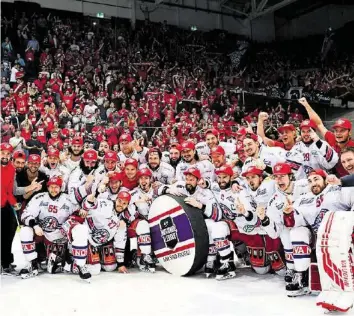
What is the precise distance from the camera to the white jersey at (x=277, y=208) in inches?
160

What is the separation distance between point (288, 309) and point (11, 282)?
2.61 meters

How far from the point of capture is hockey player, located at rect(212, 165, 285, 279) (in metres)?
4.39

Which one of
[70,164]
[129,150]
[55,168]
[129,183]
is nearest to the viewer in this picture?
[129,183]

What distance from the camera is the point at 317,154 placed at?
4.62 meters

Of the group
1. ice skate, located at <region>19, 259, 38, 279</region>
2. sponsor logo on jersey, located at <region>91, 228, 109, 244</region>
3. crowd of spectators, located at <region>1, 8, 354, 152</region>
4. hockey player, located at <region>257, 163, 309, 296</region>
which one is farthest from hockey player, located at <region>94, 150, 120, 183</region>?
crowd of spectators, located at <region>1, 8, 354, 152</region>

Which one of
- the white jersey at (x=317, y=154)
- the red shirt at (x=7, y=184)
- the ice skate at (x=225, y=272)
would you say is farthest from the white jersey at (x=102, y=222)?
the white jersey at (x=317, y=154)

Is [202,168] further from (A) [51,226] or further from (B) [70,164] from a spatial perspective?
(A) [51,226]

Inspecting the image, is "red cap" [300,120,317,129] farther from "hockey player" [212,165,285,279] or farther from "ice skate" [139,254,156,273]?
"ice skate" [139,254,156,273]

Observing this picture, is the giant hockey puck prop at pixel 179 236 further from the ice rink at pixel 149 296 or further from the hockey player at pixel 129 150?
the hockey player at pixel 129 150

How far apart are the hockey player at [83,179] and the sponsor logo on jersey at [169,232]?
0.82 meters

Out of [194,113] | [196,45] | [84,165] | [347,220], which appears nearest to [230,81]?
[196,45]

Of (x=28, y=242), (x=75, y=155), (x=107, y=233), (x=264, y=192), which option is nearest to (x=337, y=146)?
(x=264, y=192)

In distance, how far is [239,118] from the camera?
1408 centimetres

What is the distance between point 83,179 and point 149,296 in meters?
1.74
